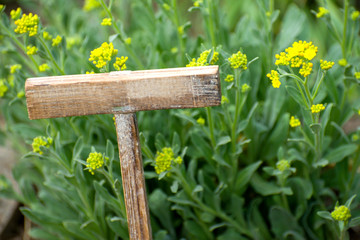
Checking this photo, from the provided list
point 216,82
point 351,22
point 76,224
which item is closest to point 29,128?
point 76,224

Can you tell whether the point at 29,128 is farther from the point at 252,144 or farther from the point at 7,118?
the point at 252,144

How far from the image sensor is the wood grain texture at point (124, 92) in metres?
0.96

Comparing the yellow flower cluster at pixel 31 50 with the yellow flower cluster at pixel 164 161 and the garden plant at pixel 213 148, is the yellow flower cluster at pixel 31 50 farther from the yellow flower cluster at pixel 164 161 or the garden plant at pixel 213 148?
the yellow flower cluster at pixel 164 161

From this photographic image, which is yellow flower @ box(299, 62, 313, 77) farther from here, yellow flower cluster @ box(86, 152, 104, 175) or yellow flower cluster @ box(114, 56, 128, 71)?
yellow flower cluster @ box(86, 152, 104, 175)

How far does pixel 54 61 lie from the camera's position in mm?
1309

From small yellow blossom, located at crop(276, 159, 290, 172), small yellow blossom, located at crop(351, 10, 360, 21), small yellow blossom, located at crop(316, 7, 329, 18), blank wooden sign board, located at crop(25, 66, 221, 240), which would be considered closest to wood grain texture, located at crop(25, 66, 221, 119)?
blank wooden sign board, located at crop(25, 66, 221, 240)

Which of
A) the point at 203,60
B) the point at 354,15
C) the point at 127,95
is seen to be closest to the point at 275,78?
the point at 203,60

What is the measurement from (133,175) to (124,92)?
0.22 meters

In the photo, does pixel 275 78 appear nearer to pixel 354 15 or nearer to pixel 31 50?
pixel 354 15

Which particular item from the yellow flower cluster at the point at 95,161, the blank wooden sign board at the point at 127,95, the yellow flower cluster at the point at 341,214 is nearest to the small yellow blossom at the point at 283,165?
the yellow flower cluster at the point at 341,214

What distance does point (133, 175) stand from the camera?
41.6 inches

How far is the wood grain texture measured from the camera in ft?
3.14

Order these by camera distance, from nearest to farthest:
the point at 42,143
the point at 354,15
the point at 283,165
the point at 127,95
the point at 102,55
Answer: the point at 127,95 → the point at 102,55 → the point at 42,143 → the point at 283,165 → the point at 354,15

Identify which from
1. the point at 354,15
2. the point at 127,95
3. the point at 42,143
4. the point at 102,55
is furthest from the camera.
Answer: the point at 354,15
